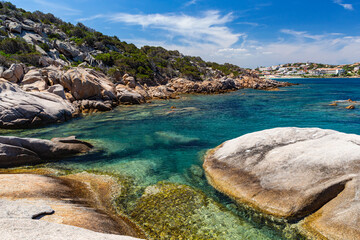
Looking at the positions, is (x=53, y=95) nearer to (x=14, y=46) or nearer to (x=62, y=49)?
(x=14, y=46)

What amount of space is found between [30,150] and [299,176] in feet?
51.4

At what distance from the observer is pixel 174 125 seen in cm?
2467

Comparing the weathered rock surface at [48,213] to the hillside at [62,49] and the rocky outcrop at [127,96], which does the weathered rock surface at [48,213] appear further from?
the hillside at [62,49]

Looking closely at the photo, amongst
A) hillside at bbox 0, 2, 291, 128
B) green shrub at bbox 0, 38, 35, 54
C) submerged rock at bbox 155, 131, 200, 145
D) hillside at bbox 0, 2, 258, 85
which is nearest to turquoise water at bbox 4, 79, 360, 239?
submerged rock at bbox 155, 131, 200, 145

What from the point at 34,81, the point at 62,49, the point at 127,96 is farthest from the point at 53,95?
the point at 62,49

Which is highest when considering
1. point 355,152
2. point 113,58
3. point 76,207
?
point 113,58

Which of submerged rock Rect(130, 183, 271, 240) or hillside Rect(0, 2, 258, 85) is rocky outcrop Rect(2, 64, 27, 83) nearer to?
hillside Rect(0, 2, 258, 85)

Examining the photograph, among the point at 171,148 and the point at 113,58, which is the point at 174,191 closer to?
the point at 171,148

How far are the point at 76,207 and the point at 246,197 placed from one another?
720 cm

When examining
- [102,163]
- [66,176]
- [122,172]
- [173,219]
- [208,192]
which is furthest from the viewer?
[102,163]

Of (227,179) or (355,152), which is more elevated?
(355,152)

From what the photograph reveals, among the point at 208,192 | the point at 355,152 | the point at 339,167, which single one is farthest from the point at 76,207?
the point at 355,152

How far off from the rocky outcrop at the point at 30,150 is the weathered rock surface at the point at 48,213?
4348mm

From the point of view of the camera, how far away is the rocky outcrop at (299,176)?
24.2 feet
